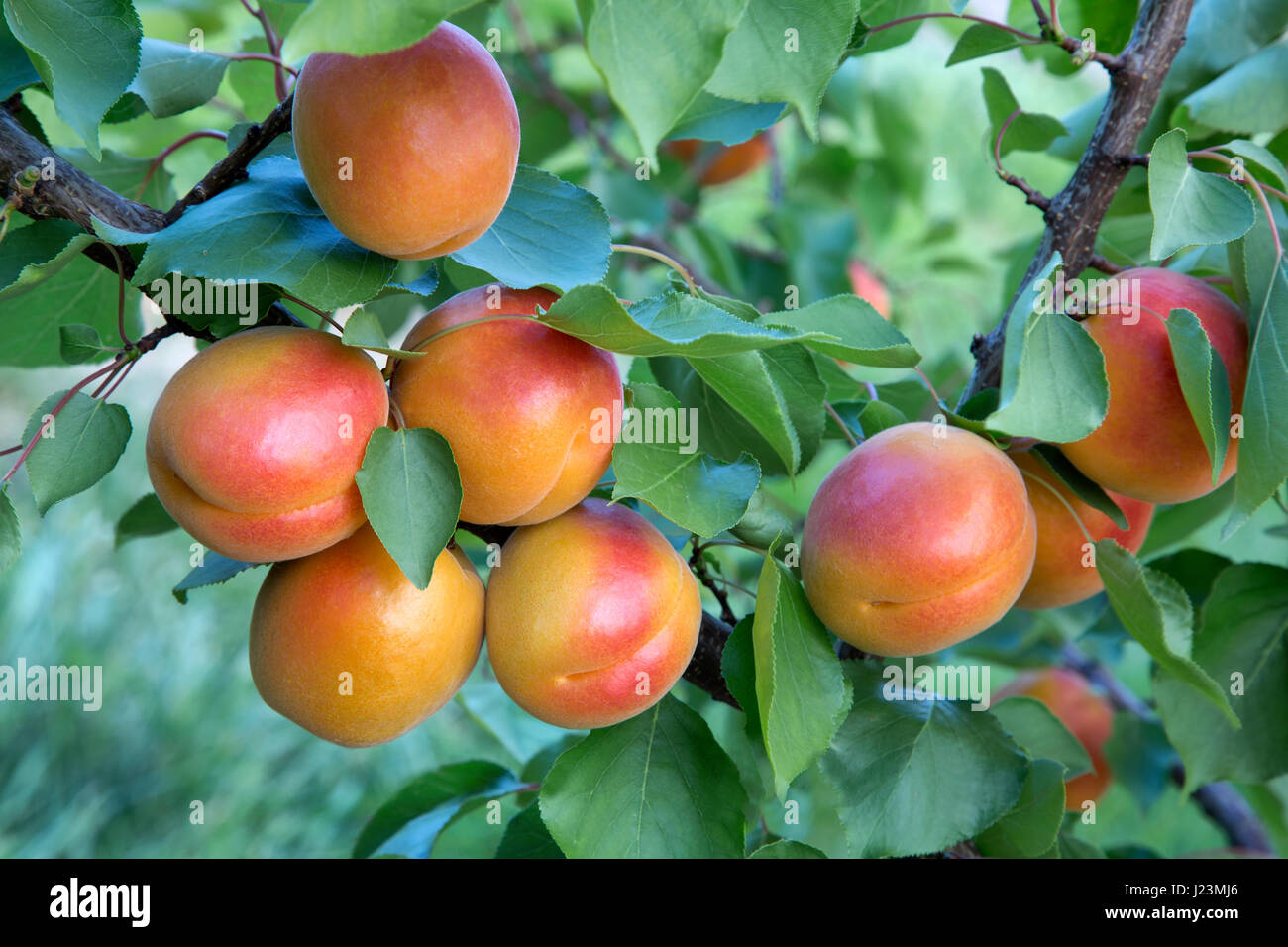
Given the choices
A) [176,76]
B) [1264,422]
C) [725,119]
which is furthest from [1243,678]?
[176,76]

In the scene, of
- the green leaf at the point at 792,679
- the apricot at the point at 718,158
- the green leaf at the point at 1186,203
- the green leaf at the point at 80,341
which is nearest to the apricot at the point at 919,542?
the green leaf at the point at 792,679

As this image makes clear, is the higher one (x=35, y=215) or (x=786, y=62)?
(x=786, y=62)

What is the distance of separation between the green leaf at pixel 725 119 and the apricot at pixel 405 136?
237 mm

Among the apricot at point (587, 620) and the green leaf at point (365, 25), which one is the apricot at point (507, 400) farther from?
the green leaf at point (365, 25)

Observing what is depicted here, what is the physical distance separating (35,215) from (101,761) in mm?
1797

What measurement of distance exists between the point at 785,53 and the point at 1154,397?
0.89 ft

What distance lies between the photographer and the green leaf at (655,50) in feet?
0.93

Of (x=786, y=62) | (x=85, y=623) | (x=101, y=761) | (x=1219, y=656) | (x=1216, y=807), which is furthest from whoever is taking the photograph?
(x=85, y=623)

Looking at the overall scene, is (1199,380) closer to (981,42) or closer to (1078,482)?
(1078,482)

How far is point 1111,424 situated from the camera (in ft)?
1.65

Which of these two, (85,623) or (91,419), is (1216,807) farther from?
(85,623)

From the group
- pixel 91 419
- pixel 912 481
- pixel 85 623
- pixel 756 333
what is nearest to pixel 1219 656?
pixel 912 481

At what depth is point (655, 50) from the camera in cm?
29
